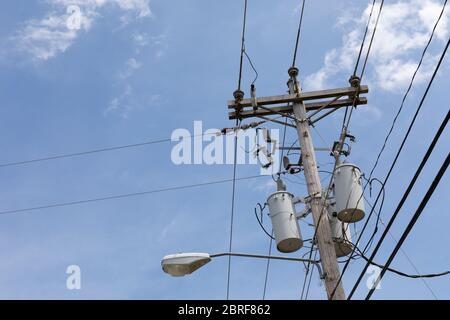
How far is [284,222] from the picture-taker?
26.8ft

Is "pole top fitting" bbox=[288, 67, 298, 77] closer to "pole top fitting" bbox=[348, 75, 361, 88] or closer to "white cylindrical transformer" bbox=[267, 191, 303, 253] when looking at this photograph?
"pole top fitting" bbox=[348, 75, 361, 88]

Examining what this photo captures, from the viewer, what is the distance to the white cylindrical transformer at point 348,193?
7.82 meters

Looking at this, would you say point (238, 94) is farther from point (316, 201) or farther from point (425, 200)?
point (425, 200)

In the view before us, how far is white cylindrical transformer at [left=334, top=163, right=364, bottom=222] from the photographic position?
782 centimetres

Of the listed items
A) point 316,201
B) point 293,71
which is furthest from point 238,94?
point 316,201

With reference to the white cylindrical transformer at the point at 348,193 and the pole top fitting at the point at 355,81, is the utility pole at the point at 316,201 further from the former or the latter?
the pole top fitting at the point at 355,81

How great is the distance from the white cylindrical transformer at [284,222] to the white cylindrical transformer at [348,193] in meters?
0.65

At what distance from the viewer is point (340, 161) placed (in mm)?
8711

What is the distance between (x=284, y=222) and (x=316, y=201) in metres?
0.54

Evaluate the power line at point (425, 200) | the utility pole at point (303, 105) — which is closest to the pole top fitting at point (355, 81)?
the utility pole at point (303, 105)
